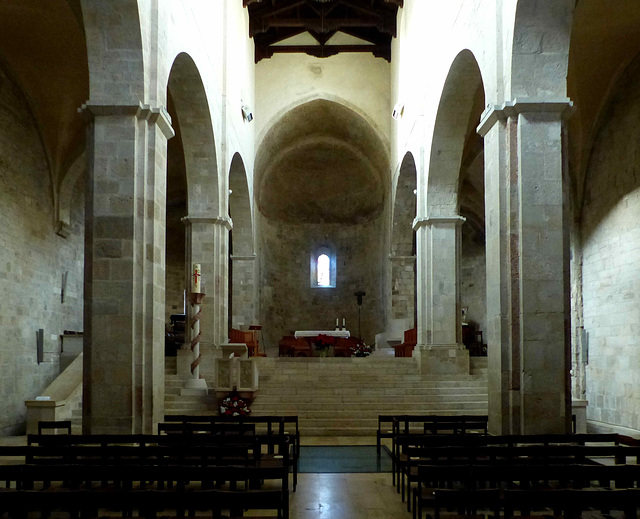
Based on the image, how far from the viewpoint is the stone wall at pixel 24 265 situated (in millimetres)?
14695

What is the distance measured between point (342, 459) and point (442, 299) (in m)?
7.32

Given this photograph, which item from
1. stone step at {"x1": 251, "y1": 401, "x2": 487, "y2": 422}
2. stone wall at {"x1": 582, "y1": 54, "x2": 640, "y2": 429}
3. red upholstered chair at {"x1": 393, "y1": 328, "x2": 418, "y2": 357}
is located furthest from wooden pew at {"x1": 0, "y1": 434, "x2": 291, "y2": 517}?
red upholstered chair at {"x1": 393, "y1": 328, "x2": 418, "y2": 357}

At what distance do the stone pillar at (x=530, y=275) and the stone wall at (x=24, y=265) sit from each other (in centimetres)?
1030

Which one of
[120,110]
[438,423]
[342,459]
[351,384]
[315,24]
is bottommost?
[342,459]

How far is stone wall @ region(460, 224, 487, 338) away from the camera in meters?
27.3

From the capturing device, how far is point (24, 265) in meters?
15.6

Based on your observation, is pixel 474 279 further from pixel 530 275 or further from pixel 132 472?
pixel 132 472

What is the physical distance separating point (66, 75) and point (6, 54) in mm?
1248

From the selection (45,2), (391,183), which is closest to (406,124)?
(391,183)

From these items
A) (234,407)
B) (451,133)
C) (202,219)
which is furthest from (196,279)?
(451,133)

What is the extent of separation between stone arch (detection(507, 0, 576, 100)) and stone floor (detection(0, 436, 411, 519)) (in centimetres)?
528

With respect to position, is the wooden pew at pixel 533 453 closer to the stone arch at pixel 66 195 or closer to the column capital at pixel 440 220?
the column capital at pixel 440 220

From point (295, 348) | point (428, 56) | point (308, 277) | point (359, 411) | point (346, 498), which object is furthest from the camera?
point (308, 277)

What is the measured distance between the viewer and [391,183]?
925 inches
